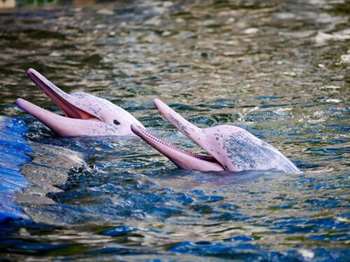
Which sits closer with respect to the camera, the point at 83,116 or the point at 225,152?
the point at 225,152

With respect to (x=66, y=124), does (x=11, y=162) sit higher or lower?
higher

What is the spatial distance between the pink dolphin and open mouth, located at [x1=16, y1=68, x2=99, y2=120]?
1410 mm

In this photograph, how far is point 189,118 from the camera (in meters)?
9.52

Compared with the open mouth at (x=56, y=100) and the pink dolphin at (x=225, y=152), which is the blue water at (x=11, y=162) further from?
the pink dolphin at (x=225, y=152)

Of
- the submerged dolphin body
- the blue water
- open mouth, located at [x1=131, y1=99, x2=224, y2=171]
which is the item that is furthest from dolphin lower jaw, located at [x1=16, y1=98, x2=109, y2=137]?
open mouth, located at [x1=131, y1=99, x2=224, y2=171]

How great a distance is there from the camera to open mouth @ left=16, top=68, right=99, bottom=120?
8094 millimetres

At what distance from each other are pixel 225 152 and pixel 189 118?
101 inches

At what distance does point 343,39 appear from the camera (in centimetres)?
1352

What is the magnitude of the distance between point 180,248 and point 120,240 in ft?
1.22

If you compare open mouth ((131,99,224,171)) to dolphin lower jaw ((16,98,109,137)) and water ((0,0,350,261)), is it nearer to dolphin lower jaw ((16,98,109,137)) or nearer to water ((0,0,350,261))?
water ((0,0,350,261))

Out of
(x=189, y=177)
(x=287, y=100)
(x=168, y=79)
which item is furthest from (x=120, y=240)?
(x=168, y=79)

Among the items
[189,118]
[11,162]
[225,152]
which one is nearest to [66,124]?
[11,162]

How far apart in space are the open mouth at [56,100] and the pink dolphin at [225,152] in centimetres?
141

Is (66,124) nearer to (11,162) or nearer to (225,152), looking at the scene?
(11,162)
